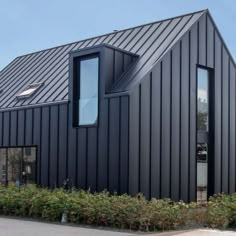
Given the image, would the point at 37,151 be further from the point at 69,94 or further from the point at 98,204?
the point at 98,204

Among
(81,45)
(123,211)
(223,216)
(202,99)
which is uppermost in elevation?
(81,45)

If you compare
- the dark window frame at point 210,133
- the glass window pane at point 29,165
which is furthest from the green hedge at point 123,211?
the glass window pane at point 29,165

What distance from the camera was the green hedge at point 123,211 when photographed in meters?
12.9

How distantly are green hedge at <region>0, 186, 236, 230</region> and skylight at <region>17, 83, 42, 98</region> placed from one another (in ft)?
23.1

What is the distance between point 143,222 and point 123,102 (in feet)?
17.0

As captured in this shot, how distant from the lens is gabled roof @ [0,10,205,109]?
18.6 metres

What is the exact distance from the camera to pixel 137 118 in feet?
55.6

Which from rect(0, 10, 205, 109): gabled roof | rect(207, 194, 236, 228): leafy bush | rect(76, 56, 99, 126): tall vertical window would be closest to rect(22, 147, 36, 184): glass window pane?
rect(0, 10, 205, 109): gabled roof

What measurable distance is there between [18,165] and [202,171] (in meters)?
7.56

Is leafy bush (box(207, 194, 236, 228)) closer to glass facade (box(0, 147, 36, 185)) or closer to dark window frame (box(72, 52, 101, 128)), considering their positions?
dark window frame (box(72, 52, 101, 128))

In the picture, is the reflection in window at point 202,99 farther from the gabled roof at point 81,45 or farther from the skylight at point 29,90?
the skylight at point 29,90

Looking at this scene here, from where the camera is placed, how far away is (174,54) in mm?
18703

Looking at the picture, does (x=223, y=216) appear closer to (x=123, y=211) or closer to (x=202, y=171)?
(x=123, y=211)

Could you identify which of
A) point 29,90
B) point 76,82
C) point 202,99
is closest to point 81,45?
point 29,90
